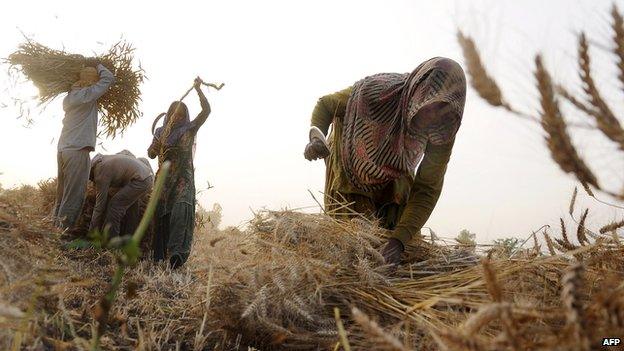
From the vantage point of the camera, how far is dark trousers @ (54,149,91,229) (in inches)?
156

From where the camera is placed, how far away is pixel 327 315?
1.48 metres

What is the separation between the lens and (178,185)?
4227mm

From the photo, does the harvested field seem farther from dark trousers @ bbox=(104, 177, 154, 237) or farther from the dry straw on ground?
the dry straw on ground

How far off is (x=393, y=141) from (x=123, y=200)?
8.90 ft

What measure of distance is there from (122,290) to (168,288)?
38 centimetres

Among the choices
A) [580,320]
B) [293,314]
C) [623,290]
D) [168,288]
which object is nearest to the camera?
[580,320]

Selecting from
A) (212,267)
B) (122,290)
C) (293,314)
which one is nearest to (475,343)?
(293,314)

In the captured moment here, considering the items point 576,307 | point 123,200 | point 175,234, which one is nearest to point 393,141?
point 576,307

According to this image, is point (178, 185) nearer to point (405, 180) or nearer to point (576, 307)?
point (405, 180)

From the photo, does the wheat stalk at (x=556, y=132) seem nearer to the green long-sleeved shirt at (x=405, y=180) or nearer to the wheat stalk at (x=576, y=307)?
the wheat stalk at (x=576, y=307)

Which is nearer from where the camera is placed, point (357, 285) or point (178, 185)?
point (357, 285)

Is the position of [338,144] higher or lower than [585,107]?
higher

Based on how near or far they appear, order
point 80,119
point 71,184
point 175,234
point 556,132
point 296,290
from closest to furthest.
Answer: point 556,132
point 296,290
point 71,184
point 175,234
point 80,119

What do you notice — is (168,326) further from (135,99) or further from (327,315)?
(135,99)
